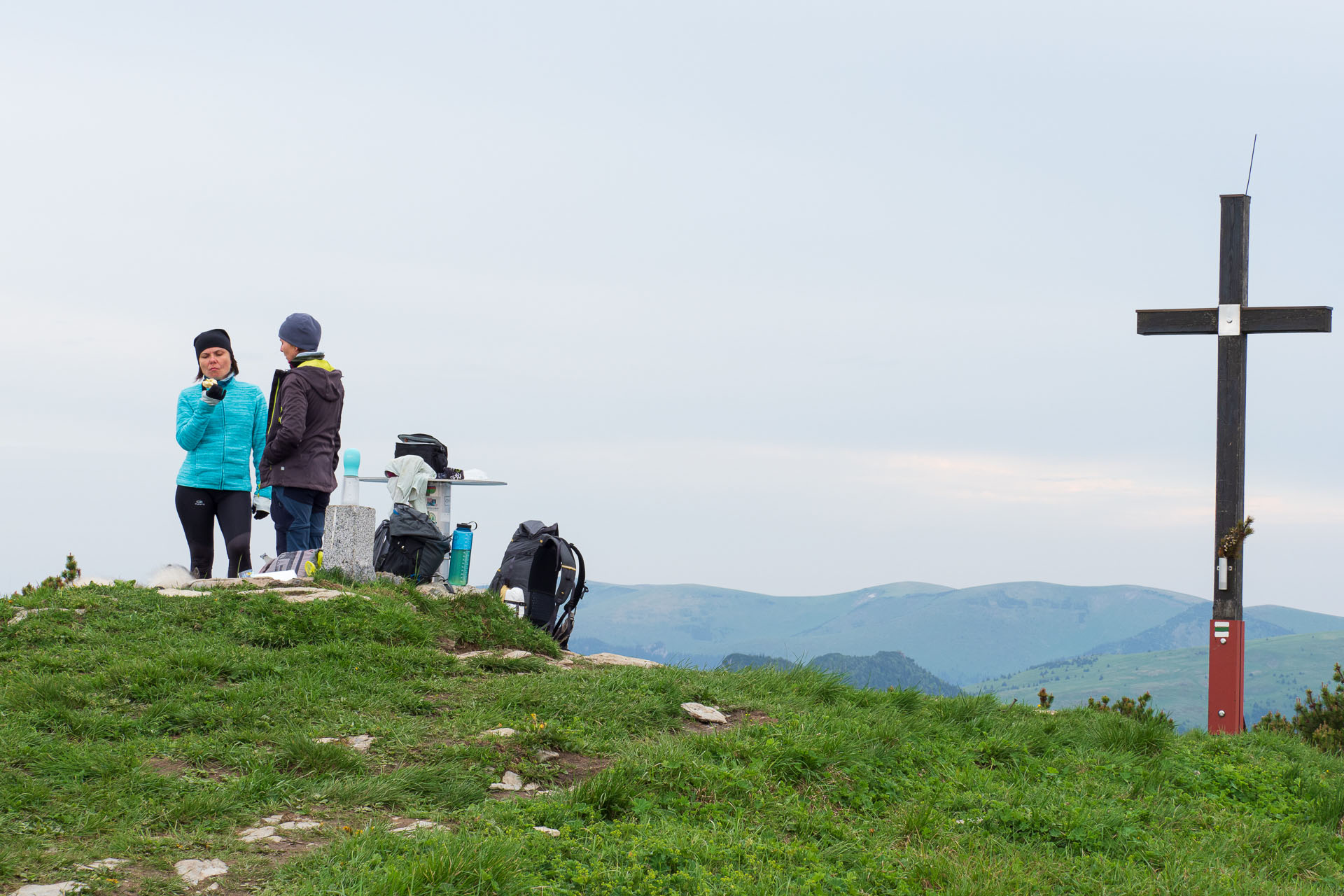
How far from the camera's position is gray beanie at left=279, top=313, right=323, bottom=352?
34.0 feet

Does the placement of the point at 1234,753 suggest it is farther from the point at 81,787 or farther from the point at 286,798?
the point at 81,787

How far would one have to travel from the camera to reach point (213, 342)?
10234mm

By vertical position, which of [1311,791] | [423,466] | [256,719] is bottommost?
[1311,791]

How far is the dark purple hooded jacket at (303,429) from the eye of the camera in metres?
9.93

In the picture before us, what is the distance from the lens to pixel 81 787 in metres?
5.22

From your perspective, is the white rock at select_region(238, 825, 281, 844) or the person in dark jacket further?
the person in dark jacket

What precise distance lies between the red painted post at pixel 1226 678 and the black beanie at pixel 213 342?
1064 centimetres

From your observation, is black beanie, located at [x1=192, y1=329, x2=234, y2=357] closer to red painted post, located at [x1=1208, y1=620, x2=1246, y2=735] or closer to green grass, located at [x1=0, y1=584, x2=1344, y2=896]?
green grass, located at [x1=0, y1=584, x2=1344, y2=896]

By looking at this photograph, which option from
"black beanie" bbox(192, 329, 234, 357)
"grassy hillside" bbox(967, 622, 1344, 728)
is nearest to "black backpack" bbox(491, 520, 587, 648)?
"black beanie" bbox(192, 329, 234, 357)

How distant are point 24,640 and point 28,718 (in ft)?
6.47

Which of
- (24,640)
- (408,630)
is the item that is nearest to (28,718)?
(24,640)

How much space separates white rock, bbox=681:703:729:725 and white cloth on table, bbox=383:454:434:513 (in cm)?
553

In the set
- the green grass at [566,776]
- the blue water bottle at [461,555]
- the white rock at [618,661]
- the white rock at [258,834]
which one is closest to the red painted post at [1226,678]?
the green grass at [566,776]

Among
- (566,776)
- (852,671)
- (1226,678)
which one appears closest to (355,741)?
(566,776)
